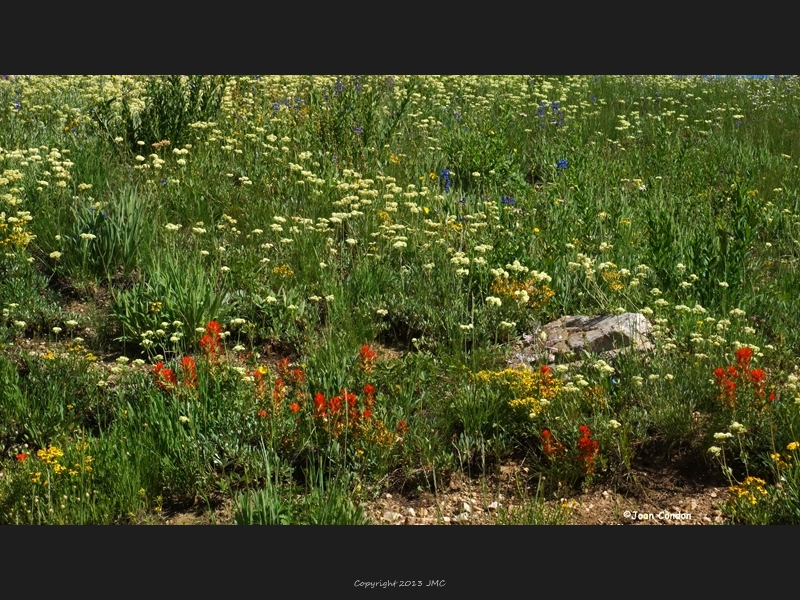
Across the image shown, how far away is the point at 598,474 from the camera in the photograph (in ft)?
15.6

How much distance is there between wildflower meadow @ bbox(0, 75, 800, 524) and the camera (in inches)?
185

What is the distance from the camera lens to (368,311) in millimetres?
6043

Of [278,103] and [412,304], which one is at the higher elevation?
[278,103]

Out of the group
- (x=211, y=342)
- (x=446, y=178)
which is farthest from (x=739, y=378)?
(x=446, y=178)

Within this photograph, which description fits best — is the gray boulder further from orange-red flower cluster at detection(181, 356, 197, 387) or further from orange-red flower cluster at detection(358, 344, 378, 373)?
orange-red flower cluster at detection(181, 356, 197, 387)

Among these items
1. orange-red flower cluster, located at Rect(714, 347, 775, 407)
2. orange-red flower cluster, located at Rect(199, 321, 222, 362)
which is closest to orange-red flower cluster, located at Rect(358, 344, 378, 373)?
orange-red flower cluster, located at Rect(199, 321, 222, 362)

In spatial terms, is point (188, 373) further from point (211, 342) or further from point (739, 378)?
point (739, 378)

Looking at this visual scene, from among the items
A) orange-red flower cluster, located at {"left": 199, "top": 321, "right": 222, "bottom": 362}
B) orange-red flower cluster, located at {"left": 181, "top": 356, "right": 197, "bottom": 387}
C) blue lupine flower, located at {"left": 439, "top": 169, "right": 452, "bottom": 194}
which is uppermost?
blue lupine flower, located at {"left": 439, "top": 169, "right": 452, "bottom": 194}

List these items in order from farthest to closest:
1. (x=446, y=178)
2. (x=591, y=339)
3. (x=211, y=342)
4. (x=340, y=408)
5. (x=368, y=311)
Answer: (x=446, y=178) < (x=368, y=311) < (x=591, y=339) < (x=211, y=342) < (x=340, y=408)

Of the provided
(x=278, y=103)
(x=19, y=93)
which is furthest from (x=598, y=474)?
(x=19, y=93)

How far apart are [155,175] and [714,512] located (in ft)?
16.6
